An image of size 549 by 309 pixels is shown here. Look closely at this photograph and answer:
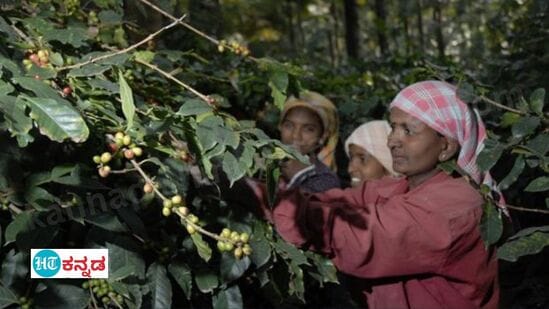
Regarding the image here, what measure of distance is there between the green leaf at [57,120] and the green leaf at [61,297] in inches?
24.0

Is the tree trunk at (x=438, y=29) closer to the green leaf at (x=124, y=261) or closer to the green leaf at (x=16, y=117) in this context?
the green leaf at (x=124, y=261)

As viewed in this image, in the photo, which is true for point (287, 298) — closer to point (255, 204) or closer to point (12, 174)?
point (255, 204)

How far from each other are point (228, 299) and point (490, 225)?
0.79 meters

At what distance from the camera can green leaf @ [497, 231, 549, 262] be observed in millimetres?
1841

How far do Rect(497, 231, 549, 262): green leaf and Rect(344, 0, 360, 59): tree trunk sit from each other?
7190 mm

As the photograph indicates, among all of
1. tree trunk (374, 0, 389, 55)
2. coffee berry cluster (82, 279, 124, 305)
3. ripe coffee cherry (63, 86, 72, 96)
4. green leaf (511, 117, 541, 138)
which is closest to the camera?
ripe coffee cherry (63, 86, 72, 96)

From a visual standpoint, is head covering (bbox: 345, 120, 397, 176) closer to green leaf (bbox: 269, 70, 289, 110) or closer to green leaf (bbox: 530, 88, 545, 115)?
green leaf (bbox: 530, 88, 545, 115)

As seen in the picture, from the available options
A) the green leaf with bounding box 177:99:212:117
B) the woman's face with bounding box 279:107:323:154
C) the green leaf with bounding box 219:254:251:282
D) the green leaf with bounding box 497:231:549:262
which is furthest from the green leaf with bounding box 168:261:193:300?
the woman's face with bounding box 279:107:323:154

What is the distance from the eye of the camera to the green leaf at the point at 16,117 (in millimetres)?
1176

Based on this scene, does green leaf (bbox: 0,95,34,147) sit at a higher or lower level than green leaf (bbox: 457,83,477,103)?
higher

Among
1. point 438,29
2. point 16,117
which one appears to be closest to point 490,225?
point 16,117

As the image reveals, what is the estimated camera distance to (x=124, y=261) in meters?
1.70

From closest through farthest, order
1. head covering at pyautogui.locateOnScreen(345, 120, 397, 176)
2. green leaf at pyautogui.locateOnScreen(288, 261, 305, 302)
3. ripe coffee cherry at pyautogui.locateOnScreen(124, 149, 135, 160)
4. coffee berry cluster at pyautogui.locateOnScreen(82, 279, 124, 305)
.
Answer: ripe coffee cherry at pyautogui.locateOnScreen(124, 149, 135, 160), coffee berry cluster at pyautogui.locateOnScreen(82, 279, 124, 305), green leaf at pyautogui.locateOnScreen(288, 261, 305, 302), head covering at pyautogui.locateOnScreen(345, 120, 397, 176)

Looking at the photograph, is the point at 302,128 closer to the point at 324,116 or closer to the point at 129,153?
the point at 324,116
